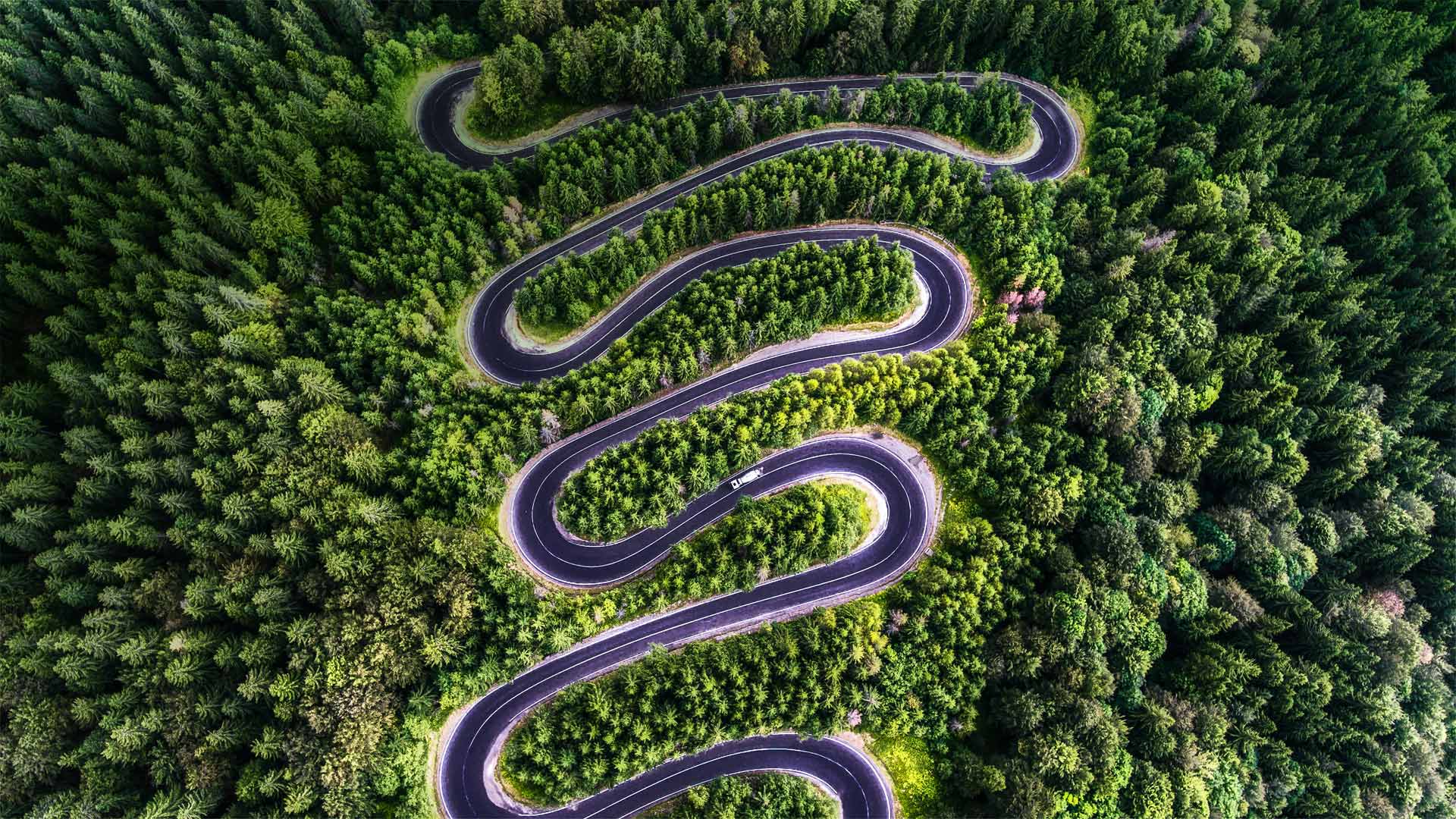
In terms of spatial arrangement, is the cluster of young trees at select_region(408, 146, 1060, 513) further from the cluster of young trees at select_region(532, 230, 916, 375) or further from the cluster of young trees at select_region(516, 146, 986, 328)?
the cluster of young trees at select_region(532, 230, 916, 375)

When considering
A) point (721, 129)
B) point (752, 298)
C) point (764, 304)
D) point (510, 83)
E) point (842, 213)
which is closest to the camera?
point (752, 298)

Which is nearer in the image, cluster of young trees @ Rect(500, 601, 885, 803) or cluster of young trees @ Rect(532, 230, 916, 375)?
cluster of young trees @ Rect(500, 601, 885, 803)

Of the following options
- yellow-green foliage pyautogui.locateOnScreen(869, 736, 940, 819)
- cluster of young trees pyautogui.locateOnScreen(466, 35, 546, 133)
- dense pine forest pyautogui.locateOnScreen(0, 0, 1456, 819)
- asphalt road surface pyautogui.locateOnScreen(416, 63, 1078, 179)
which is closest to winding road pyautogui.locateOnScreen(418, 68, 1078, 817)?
asphalt road surface pyautogui.locateOnScreen(416, 63, 1078, 179)

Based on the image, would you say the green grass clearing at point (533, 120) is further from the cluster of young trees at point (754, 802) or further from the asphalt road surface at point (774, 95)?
the cluster of young trees at point (754, 802)

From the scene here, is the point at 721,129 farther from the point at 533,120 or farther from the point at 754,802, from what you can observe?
the point at 754,802

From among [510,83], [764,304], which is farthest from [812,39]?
[764,304]

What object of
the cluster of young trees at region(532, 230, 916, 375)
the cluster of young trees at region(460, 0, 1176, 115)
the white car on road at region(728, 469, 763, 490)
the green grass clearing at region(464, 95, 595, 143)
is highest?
the cluster of young trees at region(460, 0, 1176, 115)

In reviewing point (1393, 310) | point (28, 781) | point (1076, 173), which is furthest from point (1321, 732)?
point (28, 781)
